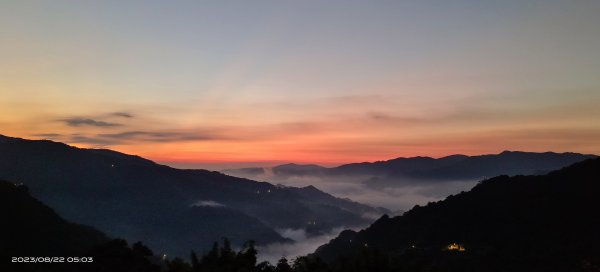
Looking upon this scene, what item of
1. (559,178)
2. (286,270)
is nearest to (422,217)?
(559,178)

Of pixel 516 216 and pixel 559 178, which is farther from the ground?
pixel 559 178

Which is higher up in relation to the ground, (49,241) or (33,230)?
(33,230)

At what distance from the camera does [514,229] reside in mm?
151500

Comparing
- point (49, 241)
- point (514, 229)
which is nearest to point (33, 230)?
point (49, 241)

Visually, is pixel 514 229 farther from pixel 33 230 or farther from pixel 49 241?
pixel 33 230

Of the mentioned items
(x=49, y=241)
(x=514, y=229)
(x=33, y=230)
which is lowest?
(x=514, y=229)

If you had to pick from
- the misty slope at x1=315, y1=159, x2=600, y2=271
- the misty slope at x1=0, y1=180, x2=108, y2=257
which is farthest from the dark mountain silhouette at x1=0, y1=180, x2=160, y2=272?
the misty slope at x1=315, y1=159, x2=600, y2=271

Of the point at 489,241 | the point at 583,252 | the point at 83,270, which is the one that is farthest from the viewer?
the point at 489,241

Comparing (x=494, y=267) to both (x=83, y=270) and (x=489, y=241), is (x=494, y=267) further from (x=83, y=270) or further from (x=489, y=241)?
(x=83, y=270)

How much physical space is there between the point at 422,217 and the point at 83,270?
16218 cm

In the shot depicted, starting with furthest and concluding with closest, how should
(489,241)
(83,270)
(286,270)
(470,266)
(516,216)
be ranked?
1. (516,216)
2. (489,241)
3. (470,266)
4. (83,270)
5. (286,270)

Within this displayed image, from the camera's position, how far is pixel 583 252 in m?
110

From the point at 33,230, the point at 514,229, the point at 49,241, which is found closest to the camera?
the point at 49,241

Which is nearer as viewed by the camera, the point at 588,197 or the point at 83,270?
the point at 83,270
